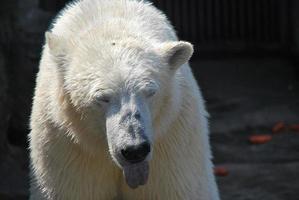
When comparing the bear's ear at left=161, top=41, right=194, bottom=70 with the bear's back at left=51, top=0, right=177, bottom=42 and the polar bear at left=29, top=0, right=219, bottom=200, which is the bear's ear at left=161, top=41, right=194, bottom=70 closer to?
the polar bear at left=29, top=0, right=219, bottom=200

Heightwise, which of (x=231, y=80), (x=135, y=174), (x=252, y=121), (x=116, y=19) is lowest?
(x=231, y=80)

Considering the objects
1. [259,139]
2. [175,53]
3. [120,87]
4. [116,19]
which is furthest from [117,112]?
[259,139]

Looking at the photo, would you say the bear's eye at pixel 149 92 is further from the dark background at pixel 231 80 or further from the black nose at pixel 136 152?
the dark background at pixel 231 80

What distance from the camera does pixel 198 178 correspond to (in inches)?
201

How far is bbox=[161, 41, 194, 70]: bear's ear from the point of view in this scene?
4.73m

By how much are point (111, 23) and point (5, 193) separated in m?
2.30

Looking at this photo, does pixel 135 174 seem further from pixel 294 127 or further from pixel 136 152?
pixel 294 127

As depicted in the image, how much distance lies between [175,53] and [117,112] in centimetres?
50

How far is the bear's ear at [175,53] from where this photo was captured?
4.73 meters

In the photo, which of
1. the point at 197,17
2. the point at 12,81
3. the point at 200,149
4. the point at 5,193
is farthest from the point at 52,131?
the point at 197,17

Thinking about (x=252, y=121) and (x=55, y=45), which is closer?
(x=55, y=45)

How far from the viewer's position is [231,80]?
32.4 feet

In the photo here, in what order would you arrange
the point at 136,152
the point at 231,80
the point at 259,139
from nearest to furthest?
the point at 136,152
the point at 259,139
the point at 231,80

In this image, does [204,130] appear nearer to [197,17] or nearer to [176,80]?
[176,80]
